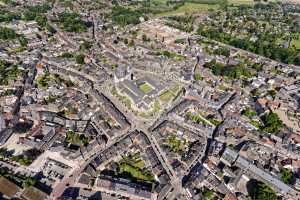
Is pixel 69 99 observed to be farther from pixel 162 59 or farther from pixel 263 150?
pixel 263 150

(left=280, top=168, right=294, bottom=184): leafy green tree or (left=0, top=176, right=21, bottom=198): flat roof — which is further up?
(left=0, top=176, right=21, bottom=198): flat roof

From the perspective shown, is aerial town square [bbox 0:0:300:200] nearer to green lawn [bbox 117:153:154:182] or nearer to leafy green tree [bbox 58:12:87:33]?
green lawn [bbox 117:153:154:182]

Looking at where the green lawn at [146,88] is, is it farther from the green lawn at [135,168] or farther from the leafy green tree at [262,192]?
the leafy green tree at [262,192]

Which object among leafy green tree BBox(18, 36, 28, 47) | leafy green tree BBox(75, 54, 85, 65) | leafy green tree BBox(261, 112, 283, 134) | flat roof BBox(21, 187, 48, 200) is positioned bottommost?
flat roof BBox(21, 187, 48, 200)

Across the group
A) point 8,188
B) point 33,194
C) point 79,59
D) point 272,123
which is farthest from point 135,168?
point 79,59

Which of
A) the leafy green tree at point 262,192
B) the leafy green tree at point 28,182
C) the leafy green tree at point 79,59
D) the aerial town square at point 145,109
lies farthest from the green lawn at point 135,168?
the leafy green tree at point 79,59

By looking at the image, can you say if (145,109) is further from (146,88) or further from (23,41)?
(23,41)

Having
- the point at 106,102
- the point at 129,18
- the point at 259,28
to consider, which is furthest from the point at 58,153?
the point at 259,28

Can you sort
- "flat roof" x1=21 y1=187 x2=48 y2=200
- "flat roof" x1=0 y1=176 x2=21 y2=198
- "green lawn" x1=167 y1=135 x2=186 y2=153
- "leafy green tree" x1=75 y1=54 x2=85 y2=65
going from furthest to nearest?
"leafy green tree" x1=75 y1=54 x2=85 y2=65 < "green lawn" x1=167 y1=135 x2=186 y2=153 < "flat roof" x1=0 y1=176 x2=21 y2=198 < "flat roof" x1=21 y1=187 x2=48 y2=200

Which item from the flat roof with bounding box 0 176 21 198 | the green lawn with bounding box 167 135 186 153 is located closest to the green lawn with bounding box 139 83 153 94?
the green lawn with bounding box 167 135 186 153
